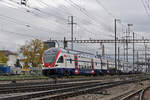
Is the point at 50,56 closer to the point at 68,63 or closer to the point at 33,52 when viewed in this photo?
the point at 68,63

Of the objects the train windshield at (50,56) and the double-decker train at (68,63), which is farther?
the train windshield at (50,56)

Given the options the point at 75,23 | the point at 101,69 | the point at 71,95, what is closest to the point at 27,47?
the point at 75,23

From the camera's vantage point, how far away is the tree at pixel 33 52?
69.3 metres

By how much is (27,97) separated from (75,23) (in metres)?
41.5

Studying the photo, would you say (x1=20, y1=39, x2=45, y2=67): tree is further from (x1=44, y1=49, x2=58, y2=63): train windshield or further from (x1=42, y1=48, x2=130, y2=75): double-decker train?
(x1=44, y1=49, x2=58, y2=63): train windshield

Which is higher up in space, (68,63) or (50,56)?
(50,56)

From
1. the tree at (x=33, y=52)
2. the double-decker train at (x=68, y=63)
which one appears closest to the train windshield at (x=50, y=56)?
the double-decker train at (x=68, y=63)

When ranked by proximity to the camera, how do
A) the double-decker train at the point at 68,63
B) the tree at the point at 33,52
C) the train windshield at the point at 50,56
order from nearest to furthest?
the double-decker train at the point at 68,63 → the train windshield at the point at 50,56 → the tree at the point at 33,52

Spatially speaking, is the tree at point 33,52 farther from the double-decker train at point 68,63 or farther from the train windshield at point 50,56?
the train windshield at point 50,56

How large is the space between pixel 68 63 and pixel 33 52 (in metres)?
38.1

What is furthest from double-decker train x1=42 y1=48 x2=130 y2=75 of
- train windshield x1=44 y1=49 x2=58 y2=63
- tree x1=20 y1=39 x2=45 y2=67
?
tree x1=20 y1=39 x2=45 y2=67

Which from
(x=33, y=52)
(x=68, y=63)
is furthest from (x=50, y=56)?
(x=33, y=52)

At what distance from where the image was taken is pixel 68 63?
33.5m

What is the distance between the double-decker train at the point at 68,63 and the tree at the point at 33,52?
1082 inches
